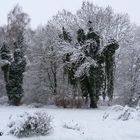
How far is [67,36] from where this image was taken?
34.9m

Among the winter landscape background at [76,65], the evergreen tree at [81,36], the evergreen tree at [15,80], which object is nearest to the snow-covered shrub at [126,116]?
the winter landscape background at [76,65]

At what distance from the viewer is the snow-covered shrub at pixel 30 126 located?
11797 mm

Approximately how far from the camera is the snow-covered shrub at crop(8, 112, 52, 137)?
11797mm

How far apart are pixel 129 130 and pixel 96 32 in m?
21.2

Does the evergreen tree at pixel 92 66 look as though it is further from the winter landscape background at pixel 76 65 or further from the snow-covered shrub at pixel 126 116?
the snow-covered shrub at pixel 126 116

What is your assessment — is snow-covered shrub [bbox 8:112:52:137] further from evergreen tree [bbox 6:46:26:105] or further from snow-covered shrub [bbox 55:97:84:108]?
evergreen tree [bbox 6:46:26:105]

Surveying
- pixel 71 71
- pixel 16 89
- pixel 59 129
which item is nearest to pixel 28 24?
pixel 16 89

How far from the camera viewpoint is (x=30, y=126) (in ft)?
39.3

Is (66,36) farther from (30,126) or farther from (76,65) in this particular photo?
(30,126)

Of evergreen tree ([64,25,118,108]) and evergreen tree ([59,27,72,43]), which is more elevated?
evergreen tree ([59,27,72,43])

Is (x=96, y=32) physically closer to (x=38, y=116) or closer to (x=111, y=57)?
(x=111, y=57)

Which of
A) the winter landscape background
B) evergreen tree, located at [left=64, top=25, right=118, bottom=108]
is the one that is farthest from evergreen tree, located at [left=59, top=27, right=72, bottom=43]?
evergreen tree, located at [left=64, top=25, right=118, bottom=108]

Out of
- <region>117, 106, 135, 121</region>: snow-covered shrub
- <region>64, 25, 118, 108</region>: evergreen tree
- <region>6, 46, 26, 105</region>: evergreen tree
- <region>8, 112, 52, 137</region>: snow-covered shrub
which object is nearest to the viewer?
<region>8, 112, 52, 137</region>: snow-covered shrub

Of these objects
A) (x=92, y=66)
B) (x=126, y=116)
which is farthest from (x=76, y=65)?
(x=126, y=116)
